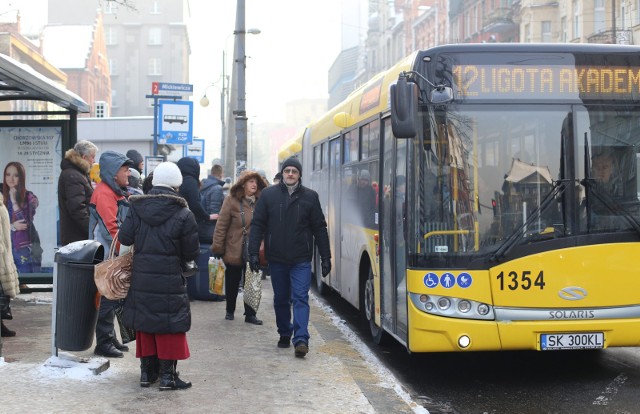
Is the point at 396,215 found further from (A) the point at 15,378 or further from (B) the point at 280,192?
(A) the point at 15,378

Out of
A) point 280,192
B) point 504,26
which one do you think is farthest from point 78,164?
point 504,26

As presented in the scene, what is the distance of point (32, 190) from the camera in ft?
40.2

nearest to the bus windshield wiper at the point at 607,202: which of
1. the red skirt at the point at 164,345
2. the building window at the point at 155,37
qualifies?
the red skirt at the point at 164,345

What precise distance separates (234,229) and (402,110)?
407cm

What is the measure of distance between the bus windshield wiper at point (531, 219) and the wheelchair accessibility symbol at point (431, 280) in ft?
1.56

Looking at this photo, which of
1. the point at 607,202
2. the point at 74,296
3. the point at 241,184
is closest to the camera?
the point at 74,296

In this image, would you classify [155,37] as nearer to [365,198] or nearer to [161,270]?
[365,198]

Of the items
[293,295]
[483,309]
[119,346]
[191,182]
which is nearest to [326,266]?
[293,295]

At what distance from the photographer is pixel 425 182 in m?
7.88

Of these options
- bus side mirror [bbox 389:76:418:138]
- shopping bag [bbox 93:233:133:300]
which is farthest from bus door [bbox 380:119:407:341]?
shopping bag [bbox 93:233:133:300]

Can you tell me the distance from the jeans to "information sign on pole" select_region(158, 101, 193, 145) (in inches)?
471

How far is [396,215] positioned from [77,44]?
7567cm

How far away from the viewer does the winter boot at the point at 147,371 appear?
7117 millimetres

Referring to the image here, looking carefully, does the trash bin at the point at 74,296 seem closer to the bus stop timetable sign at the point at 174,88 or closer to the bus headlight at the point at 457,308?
the bus headlight at the point at 457,308
